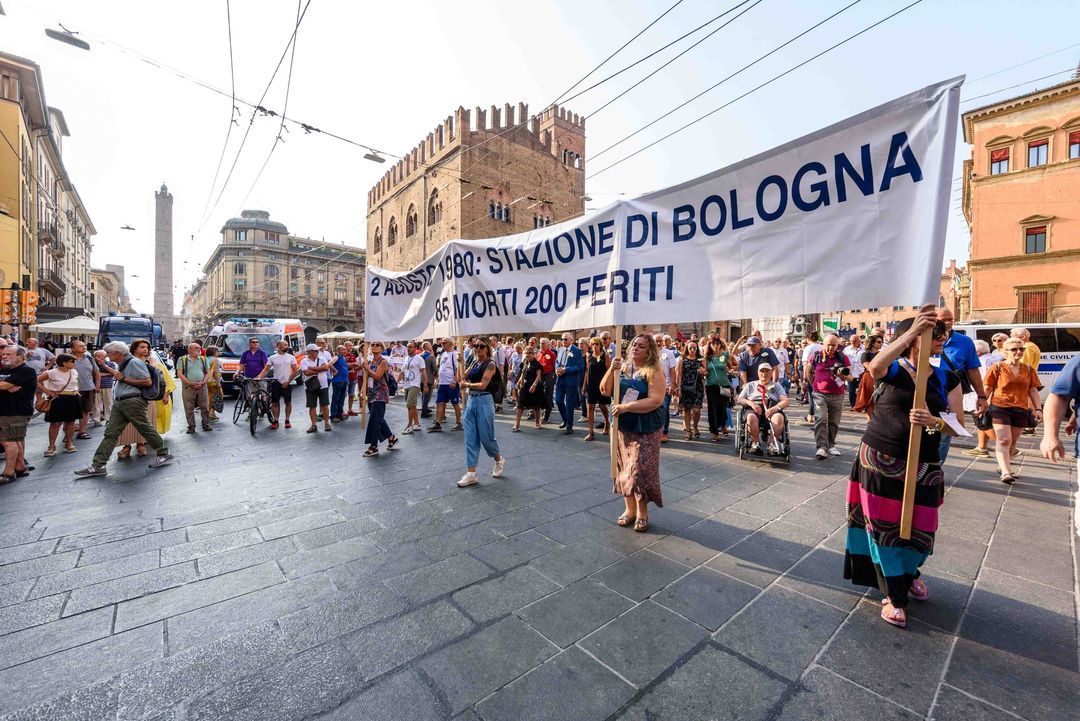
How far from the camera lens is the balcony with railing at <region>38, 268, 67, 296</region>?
28156 mm

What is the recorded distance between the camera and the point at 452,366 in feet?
29.0

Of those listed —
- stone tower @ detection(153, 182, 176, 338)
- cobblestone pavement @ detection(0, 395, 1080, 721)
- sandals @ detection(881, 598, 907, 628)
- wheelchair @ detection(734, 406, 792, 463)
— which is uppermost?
stone tower @ detection(153, 182, 176, 338)

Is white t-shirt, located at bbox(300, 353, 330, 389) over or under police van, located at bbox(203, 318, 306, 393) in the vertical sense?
under

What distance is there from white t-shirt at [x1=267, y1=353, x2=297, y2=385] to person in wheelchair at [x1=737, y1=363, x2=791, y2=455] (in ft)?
28.1

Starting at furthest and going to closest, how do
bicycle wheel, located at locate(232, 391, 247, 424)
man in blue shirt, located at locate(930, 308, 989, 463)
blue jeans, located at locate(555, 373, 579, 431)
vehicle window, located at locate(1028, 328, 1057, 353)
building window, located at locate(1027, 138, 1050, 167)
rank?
1. building window, located at locate(1027, 138, 1050, 167)
2. vehicle window, located at locate(1028, 328, 1057, 353)
3. bicycle wheel, located at locate(232, 391, 247, 424)
4. blue jeans, located at locate(555, 373, 579, 431)
5. man in blue shirt, located at locate(930, 308, 989, 463)

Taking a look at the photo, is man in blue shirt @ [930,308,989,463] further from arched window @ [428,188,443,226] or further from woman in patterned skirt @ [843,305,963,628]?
arched window @ [428,188,443,226]

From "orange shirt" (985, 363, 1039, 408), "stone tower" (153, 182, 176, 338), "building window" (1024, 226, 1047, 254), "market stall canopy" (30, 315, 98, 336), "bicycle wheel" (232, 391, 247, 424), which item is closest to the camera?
"orange shirt" (985, 363, 1039, 408)

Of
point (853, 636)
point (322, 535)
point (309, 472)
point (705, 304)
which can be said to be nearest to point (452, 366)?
point (309, 472)

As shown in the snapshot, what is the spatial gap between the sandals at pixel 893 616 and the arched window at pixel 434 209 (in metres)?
36.4

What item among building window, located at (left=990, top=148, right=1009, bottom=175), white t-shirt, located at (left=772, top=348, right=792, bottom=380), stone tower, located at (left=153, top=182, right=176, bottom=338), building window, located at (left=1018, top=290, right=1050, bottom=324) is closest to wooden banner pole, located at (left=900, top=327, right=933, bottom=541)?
white t-shirt, located at (left=772, top=348, right=792, bottom=380)

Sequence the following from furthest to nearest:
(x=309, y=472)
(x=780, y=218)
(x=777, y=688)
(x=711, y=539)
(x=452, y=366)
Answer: (x=452, y=366)
(x=309, y=472)
(x=711, y=539)
(x=780, y=218)
(x=777, y=688)

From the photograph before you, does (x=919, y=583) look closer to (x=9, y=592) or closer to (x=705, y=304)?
(x=705, y=304)

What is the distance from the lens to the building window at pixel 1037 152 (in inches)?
960

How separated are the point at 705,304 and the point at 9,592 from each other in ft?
16.2
